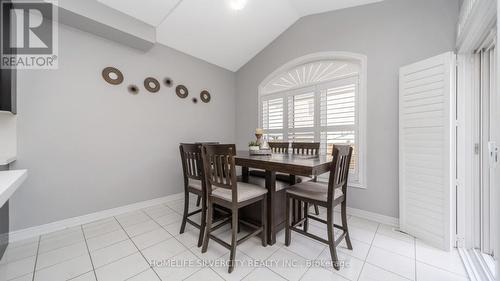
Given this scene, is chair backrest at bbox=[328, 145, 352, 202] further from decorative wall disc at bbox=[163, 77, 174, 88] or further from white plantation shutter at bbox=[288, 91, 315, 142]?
decorative wall disc at bbox=[163, 77, 174, 88]

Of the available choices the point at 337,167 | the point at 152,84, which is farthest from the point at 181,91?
the point at 337,167

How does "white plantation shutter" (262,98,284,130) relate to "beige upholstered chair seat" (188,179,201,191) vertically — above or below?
above

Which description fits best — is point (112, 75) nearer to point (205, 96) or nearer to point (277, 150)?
point (205, 96)

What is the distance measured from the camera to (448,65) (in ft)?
5.93

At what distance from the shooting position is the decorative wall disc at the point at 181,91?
3312 millimetres

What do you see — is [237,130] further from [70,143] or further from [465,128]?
[465,128]

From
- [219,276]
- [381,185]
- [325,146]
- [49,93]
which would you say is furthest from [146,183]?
[381,185]

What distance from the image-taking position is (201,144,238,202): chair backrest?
161 centimetres

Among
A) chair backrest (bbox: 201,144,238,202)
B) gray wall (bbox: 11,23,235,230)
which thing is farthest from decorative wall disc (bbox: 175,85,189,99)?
chair backrest (bbox: 201,144,238,202)

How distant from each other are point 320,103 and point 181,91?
240 cm

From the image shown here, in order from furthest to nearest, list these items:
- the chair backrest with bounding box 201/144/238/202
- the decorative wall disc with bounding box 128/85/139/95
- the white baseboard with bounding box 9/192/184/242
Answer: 1. the decorative wall disc with bounding box 128/85/139/95
2. the white baseboard with bounding box 9/192/184/242
3. the chair backrest with bounding box 201/144/238/202

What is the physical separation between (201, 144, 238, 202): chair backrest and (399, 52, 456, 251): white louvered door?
196cm

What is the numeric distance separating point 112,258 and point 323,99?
3.24 m

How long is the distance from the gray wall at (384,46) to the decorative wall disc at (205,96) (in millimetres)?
2104
